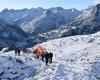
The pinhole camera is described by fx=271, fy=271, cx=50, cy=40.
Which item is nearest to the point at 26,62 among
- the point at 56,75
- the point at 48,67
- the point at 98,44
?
the point at 48,67

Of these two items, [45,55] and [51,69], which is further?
[45,55]

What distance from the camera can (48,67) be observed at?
45031 millimetres

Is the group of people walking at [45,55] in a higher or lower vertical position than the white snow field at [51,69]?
higher

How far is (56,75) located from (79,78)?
3.49m

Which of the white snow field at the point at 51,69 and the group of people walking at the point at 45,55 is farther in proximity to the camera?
the group of people walking at the point at 45,55

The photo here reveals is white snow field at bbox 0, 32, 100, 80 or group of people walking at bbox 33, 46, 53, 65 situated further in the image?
group of people walking at bbox 33, 46, 53, 65

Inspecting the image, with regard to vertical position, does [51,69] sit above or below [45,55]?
below

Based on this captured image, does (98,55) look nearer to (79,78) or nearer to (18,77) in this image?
(79,78)

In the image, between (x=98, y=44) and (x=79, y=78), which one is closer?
(x=79, y=78)

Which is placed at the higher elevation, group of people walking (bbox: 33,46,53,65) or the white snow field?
group of people walking (bbox: 33,46,53,65)

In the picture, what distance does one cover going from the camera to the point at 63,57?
2233 inches

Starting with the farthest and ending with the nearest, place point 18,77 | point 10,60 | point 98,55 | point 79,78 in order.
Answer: point 98,55, point 10,60, point 18,77, point 79,78

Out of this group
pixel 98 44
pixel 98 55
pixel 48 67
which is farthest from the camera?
pixel 98 44

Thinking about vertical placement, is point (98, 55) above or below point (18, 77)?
above
